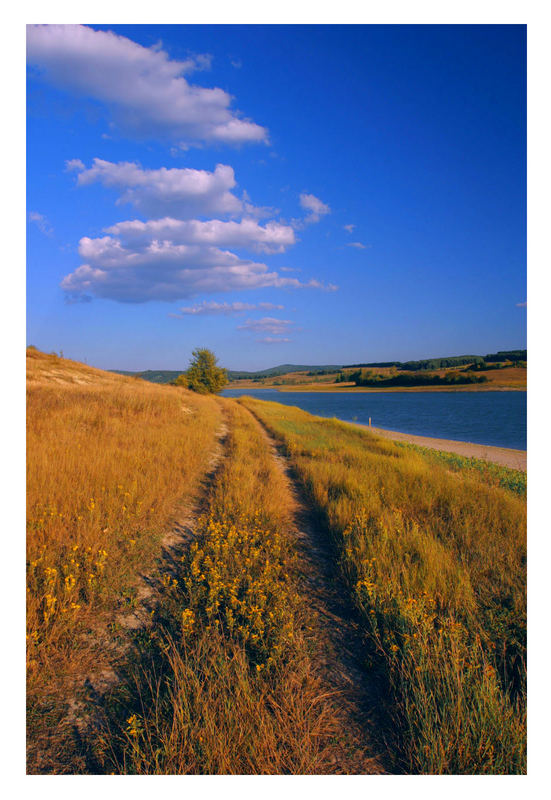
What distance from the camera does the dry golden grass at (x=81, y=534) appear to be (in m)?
2.76

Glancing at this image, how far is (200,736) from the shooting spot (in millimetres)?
2182

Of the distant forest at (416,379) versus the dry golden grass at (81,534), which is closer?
the dry golden grass at (81,534)

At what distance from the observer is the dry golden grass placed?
2756mm

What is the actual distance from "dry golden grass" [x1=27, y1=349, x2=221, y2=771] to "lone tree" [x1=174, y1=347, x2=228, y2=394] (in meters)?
46.8

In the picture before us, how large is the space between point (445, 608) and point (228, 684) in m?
2.47

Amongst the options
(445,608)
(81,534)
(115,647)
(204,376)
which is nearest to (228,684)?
(115,647)

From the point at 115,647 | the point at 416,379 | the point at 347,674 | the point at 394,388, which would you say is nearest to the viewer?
the point at 347,674

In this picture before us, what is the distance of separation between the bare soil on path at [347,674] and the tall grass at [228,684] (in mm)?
118

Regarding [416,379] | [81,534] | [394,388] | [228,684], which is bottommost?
[228,684]

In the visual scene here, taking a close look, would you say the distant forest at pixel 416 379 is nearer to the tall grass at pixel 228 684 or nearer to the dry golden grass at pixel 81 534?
the dry golden grass at pixel 81 534

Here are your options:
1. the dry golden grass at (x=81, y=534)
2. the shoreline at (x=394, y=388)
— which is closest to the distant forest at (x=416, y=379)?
the shoreline at (x=394, y=388)

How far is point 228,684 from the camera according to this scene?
2561 millimetres

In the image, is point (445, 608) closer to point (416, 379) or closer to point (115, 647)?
point (115, 647)

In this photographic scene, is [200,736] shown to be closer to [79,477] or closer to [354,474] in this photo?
[79,477]
